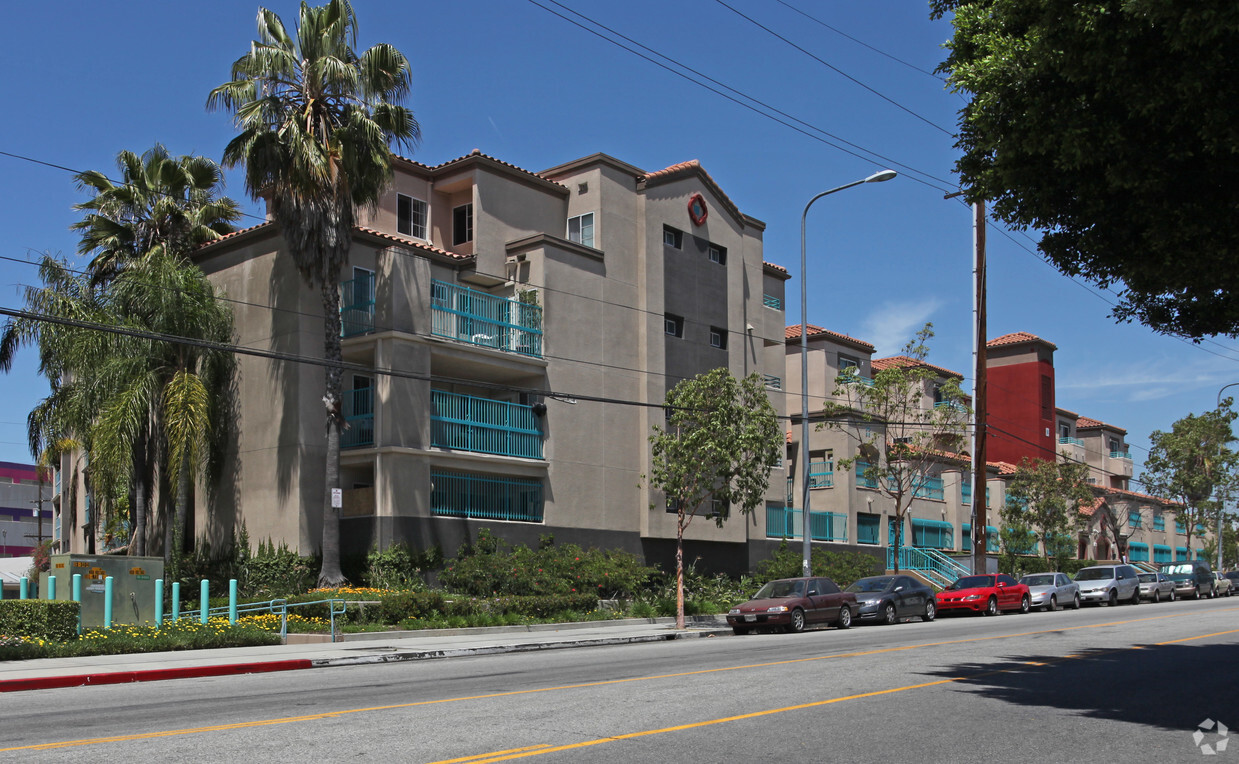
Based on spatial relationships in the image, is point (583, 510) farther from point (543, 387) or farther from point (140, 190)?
point (140, 190)

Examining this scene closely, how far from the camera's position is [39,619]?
19062 millimetres

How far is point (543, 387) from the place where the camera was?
31.5 m

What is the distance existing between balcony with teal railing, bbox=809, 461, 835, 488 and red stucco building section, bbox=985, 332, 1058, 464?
19727mm

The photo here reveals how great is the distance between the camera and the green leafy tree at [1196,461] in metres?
58.3

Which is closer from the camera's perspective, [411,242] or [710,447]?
[710,447]

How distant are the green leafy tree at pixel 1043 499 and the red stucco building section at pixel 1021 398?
11.7 m

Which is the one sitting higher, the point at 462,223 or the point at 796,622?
the point at 462,223

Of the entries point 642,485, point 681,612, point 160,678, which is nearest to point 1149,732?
point 160,678

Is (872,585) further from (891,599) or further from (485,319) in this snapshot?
(485,319)

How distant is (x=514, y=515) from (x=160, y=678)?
585 inches

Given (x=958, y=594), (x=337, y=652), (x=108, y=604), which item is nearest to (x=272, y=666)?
(x=337, y=652)

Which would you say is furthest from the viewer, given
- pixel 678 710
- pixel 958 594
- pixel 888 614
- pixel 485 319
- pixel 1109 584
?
pixel 1109 584

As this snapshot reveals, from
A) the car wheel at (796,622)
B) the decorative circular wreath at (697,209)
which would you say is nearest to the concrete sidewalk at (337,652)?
the car wheel at (796,622)

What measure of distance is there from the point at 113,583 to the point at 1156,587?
38.3 m
